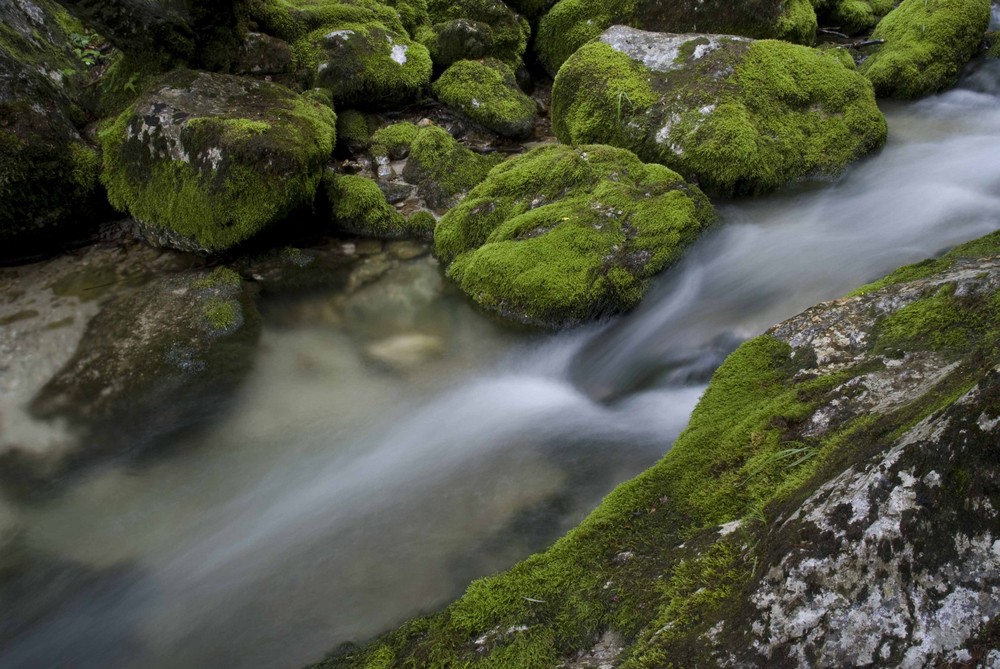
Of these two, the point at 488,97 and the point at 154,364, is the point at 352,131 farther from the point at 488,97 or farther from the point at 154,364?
the point at 154,364

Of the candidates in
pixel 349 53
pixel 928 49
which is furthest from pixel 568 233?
pixel 928 49

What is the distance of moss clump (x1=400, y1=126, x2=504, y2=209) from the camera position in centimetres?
751

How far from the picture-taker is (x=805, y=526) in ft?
6.32

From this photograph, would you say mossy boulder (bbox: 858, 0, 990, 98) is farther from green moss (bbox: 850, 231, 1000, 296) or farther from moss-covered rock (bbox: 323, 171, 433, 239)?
moss-covered rock (bbox: 323, 171, 433, 239)

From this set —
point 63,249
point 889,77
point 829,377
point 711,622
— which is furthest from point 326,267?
point 889,77

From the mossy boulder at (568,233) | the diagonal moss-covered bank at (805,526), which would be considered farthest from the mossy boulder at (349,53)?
the diagonal moss-covered bank at (805,526)

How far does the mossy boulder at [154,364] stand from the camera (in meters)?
4.99

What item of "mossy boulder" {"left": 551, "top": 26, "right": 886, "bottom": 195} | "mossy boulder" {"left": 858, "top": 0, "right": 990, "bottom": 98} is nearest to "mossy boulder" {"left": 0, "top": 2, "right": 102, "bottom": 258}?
"mossy boulder" {"left": 551, "top": 26, "right": 886, "bottom": 195}

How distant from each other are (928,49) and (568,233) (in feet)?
20.9

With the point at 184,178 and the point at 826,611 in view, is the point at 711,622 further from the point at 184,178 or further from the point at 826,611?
the point at 184,178

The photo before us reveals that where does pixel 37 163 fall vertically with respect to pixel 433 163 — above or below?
above

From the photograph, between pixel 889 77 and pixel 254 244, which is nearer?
pixel 254 244

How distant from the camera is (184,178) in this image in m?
6.48

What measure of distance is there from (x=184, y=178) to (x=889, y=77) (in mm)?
8609
